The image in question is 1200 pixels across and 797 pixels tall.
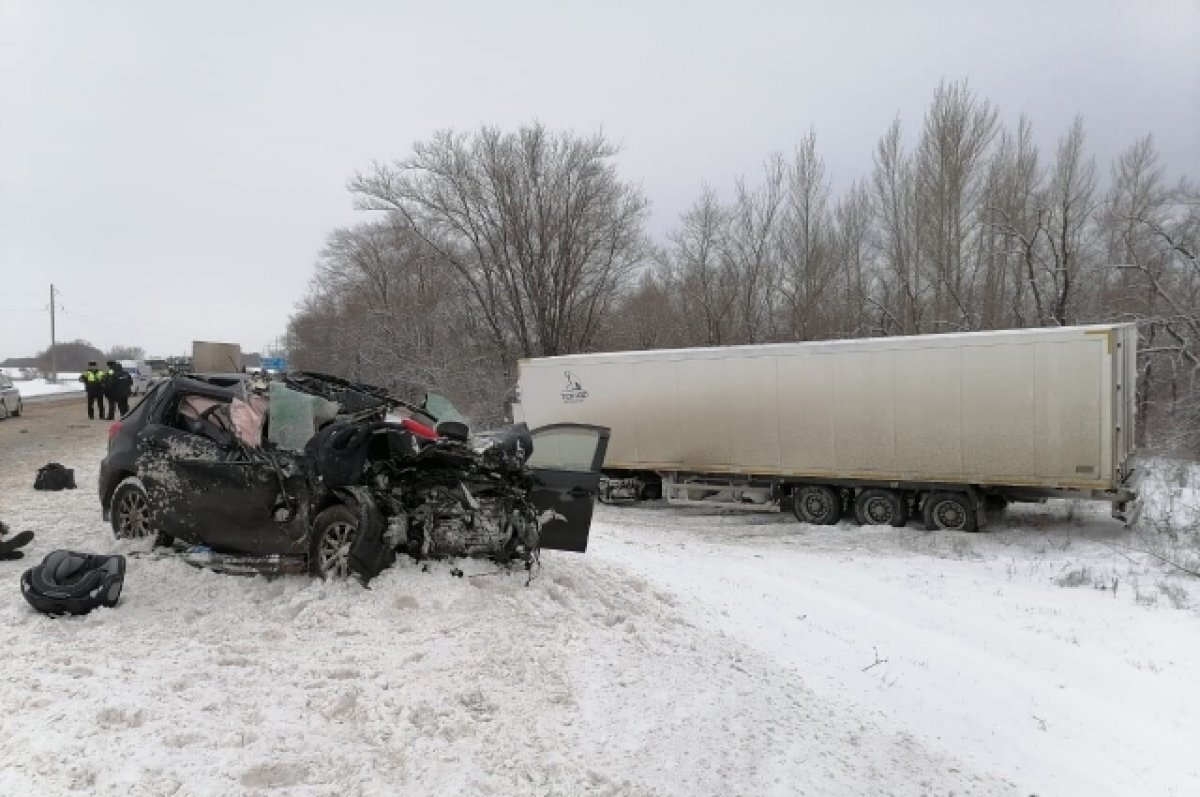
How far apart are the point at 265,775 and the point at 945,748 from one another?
4.15 m

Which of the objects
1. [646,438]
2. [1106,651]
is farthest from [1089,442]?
[646,438]

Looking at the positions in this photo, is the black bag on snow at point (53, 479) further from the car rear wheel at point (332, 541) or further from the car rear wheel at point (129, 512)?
the car rear wheel at point (332, 541)

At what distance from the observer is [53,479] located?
32.9 feet

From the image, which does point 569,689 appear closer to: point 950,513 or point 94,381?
point 950,513

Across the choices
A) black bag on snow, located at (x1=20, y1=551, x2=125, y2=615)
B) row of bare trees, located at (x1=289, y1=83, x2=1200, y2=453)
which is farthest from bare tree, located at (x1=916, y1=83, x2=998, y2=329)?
black bag on snow, located at (x1=20, y1=551, x2=125, y2=615)

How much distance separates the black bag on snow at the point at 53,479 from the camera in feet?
32.7

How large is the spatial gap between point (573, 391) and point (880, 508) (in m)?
6.91

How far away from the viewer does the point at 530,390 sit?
59.6 ft

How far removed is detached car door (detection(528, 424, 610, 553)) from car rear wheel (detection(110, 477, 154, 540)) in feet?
11.2

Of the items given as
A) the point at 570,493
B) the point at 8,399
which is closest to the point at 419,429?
the point at 570,493

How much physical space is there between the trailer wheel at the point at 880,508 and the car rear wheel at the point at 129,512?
455 inches

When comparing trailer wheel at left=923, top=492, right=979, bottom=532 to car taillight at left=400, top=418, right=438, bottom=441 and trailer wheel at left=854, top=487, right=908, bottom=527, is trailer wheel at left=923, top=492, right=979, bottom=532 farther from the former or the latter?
car taillight at left=400, top=418, right=438, bottom=441

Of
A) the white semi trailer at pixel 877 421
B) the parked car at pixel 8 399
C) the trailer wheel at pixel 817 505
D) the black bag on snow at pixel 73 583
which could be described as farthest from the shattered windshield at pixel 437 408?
the parked car at pixel 8 399

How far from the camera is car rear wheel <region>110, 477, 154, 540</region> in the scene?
6676 mm
